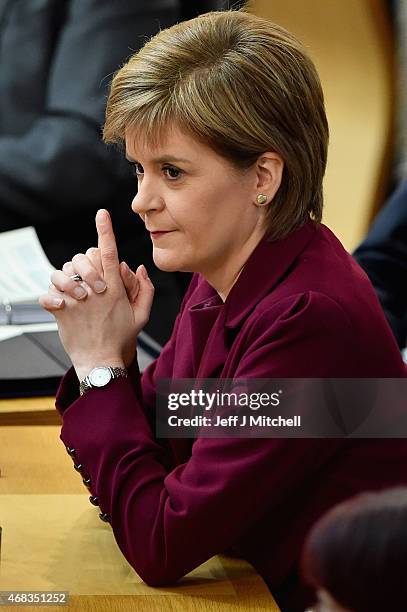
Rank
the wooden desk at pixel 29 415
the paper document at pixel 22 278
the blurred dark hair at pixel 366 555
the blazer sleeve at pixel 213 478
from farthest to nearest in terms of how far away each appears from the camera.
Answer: the paper document at pixel 22 278 → the wooden desk at pixel 29 415 → the blazer sleeve at pixel 213 478 → the blurred dark hair at pixel 366 555

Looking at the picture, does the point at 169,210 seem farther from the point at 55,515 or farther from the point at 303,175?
the point at 55,515

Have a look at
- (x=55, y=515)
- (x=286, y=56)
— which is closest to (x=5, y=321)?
(x=55, y=515)

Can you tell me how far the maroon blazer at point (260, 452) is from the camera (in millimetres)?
994

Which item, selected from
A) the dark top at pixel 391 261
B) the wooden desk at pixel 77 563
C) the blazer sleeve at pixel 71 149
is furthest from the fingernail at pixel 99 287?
the blazer sleeve at pixel 71 149

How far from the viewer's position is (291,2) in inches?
91.9

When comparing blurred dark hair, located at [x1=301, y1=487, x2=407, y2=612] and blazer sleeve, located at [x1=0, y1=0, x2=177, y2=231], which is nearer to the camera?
blurred dark hair, located at [x1=301, y1=487, x2=407, y2=612]

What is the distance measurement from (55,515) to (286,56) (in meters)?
0.51

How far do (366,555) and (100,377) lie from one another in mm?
647

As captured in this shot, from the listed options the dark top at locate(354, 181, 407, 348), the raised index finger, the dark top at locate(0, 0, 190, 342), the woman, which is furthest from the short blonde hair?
the dark top at locate(0, 0, 190, 342)

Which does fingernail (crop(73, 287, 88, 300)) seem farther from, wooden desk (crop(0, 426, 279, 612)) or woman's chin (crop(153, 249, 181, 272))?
wooden desk (crop(0, 426, 279, 612))

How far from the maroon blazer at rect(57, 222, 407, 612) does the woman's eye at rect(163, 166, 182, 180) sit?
0.35ft

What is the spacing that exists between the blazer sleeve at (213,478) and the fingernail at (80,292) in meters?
0.15

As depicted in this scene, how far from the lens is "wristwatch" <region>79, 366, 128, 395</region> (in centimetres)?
110

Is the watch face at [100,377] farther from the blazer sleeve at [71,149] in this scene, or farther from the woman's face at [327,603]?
the blazer sleeve at [71,149]
